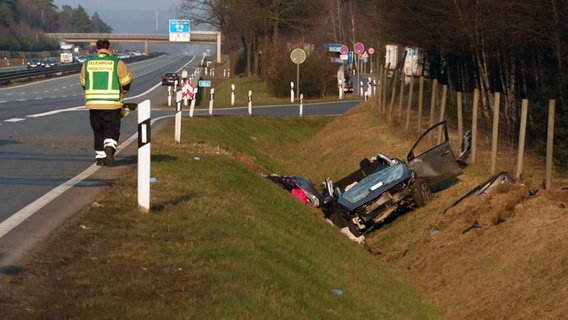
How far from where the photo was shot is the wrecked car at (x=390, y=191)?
16438mm

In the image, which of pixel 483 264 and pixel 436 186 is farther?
pixel 436 186

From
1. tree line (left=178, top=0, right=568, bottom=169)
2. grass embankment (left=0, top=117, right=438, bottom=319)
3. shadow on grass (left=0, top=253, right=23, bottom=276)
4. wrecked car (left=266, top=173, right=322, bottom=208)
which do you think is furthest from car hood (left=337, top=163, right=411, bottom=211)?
shadow on grass (left=0, top=253, right=23, bottom=276)

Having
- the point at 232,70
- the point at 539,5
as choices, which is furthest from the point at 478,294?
the point at 232,70

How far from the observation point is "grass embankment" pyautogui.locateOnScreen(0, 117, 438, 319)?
6504 millimetres

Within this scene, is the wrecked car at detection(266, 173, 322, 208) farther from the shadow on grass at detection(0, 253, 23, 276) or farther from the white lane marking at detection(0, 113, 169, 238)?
the shadow on grass at detection(0, 253, 23, 276)

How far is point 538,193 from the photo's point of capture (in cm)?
1465

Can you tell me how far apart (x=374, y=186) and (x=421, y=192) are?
0.77m

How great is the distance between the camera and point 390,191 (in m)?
16.5

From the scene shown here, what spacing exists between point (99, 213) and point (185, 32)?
231 feet

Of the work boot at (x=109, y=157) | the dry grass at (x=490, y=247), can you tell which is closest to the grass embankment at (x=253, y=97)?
the dry grass at (x=490, y=247)

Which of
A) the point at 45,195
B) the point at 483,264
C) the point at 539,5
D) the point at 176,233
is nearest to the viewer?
the point at 176,233

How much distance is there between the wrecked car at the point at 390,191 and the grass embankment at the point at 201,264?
210 cm

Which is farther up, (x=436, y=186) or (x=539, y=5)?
(x=539, y=5)

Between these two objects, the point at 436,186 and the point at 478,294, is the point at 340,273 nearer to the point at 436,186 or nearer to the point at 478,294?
the point at 478,294
